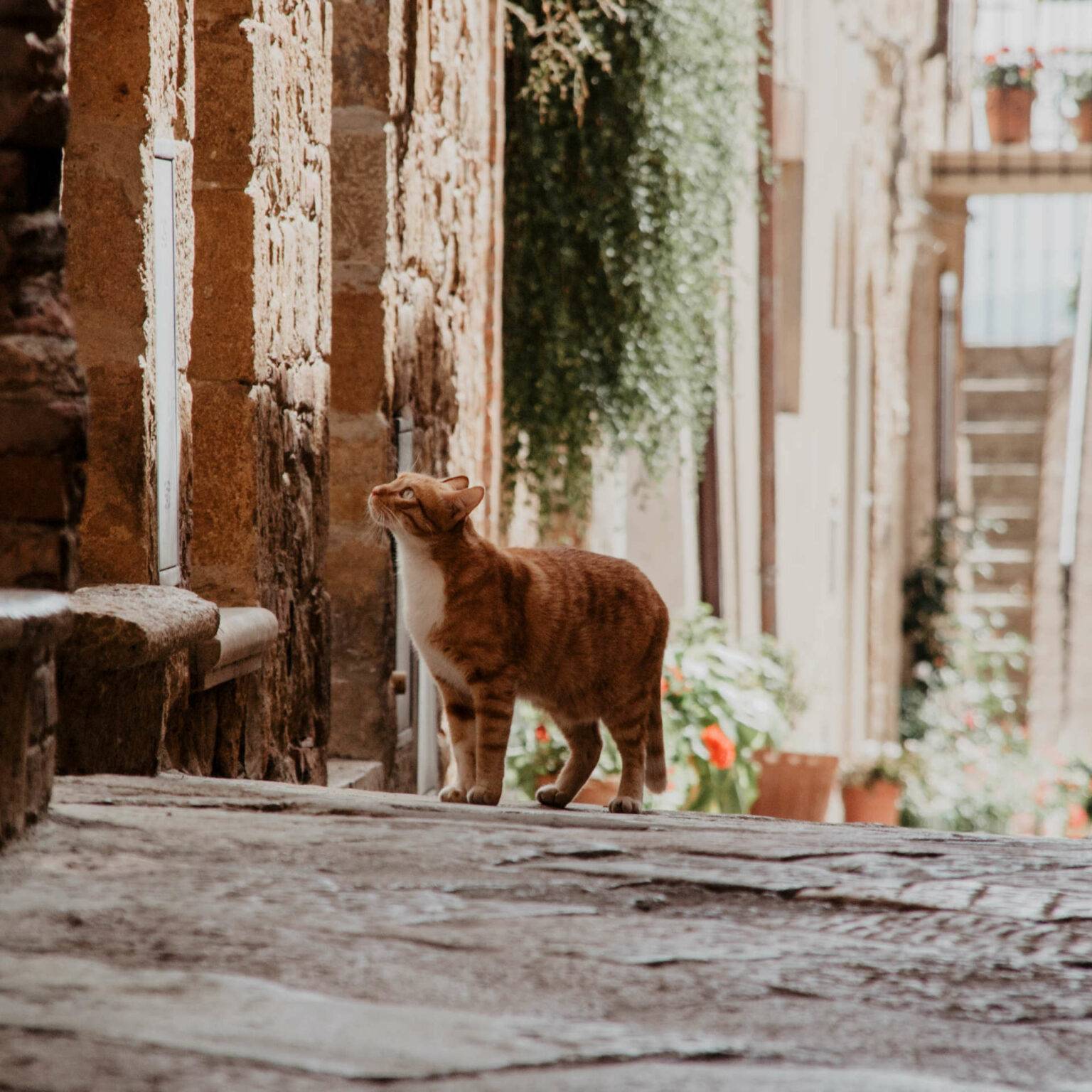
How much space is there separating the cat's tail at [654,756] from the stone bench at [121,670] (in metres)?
1.04

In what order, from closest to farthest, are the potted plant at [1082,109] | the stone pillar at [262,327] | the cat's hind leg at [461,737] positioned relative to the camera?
the stone pillar at [262,327], the cat's hind leg at [461,737], the potted plant at [1082,109]

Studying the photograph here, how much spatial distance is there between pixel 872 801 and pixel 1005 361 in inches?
264

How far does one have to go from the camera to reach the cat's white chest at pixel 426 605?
10.5 feet

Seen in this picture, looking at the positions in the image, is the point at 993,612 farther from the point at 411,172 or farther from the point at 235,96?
the point at 235,96

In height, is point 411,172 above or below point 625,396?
above

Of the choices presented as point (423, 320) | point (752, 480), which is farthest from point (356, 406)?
point (752, 480)

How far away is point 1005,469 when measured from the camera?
46.2 feet

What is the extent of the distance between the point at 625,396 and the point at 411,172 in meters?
1.87

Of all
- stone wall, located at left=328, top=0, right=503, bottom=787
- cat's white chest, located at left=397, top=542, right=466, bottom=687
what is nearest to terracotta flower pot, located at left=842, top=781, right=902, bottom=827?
stone wall, located at left=328, top=0, right=503, bottom=787

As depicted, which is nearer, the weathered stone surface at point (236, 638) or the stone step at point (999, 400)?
the weathered stone surface at point (236, 638)

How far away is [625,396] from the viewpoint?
601 centimetres

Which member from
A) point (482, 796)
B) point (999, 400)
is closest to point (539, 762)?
point (482, 796)

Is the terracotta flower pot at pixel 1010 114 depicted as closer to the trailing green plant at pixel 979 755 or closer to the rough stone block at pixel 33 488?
the trailing green plant at pixel 979 755

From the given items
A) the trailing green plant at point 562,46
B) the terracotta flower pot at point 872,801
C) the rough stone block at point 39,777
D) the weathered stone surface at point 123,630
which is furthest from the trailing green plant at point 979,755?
the rough stone block at point 39,777
